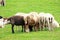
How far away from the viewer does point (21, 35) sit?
1841 centimetres

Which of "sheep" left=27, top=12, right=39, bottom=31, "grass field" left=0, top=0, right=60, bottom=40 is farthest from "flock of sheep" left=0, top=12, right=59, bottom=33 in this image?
"grass field" left=0, top=0, right=60, bottom=40

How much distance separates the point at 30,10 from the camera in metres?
31.8

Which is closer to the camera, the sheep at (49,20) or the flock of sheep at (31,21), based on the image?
the flock of sheep at (31,21)

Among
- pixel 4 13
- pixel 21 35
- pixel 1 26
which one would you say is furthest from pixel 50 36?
pixel 4 13

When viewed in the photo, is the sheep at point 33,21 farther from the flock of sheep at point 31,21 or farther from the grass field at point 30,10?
the grass field at point 30,10

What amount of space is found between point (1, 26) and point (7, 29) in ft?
3.21

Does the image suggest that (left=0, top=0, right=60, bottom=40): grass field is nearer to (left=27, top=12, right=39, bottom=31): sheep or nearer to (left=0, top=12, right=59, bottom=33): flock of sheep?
(left=0, top=12, right=59, bottom=33): flock of sheep

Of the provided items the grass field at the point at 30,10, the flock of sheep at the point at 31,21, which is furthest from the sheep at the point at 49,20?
the grass field at the point at 30,10

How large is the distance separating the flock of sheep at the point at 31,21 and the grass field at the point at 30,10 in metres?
0.53

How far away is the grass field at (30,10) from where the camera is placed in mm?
17933

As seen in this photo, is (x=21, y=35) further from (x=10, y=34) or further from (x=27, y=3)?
(x=27, y=3)

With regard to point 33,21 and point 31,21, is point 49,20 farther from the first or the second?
point 31,21

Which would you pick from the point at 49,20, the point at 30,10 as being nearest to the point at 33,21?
the point at 49,20

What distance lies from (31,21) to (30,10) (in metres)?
12.1
